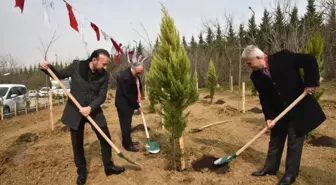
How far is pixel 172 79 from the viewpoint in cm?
471

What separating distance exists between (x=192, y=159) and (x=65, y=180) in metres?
2.26

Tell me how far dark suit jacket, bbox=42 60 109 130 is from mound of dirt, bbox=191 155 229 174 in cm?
179

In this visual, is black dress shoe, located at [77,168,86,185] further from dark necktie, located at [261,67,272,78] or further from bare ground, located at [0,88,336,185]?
dark necktie, located at [261,67,272,78]

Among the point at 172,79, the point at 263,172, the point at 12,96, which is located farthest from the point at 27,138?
the point at 12,96

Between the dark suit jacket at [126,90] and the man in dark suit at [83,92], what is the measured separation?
1543mm

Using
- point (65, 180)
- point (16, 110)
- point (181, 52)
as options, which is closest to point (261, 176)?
point (181, 52)

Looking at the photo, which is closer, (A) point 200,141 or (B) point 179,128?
(B) point 179,128

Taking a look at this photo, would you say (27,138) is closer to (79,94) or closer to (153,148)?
(153,148)

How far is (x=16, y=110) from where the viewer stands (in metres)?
16.4

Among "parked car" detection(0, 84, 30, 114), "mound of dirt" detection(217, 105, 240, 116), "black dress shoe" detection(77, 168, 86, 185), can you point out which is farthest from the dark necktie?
"parked car" detection(0, 84, 30, 114)

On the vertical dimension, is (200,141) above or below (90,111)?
below

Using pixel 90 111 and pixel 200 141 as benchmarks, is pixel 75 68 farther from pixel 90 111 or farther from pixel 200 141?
pixel 200 141

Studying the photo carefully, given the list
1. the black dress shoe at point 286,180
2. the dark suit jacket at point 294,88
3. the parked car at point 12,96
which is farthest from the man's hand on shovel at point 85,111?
the parked car at point 12,96

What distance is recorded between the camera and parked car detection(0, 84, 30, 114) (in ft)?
52.5
